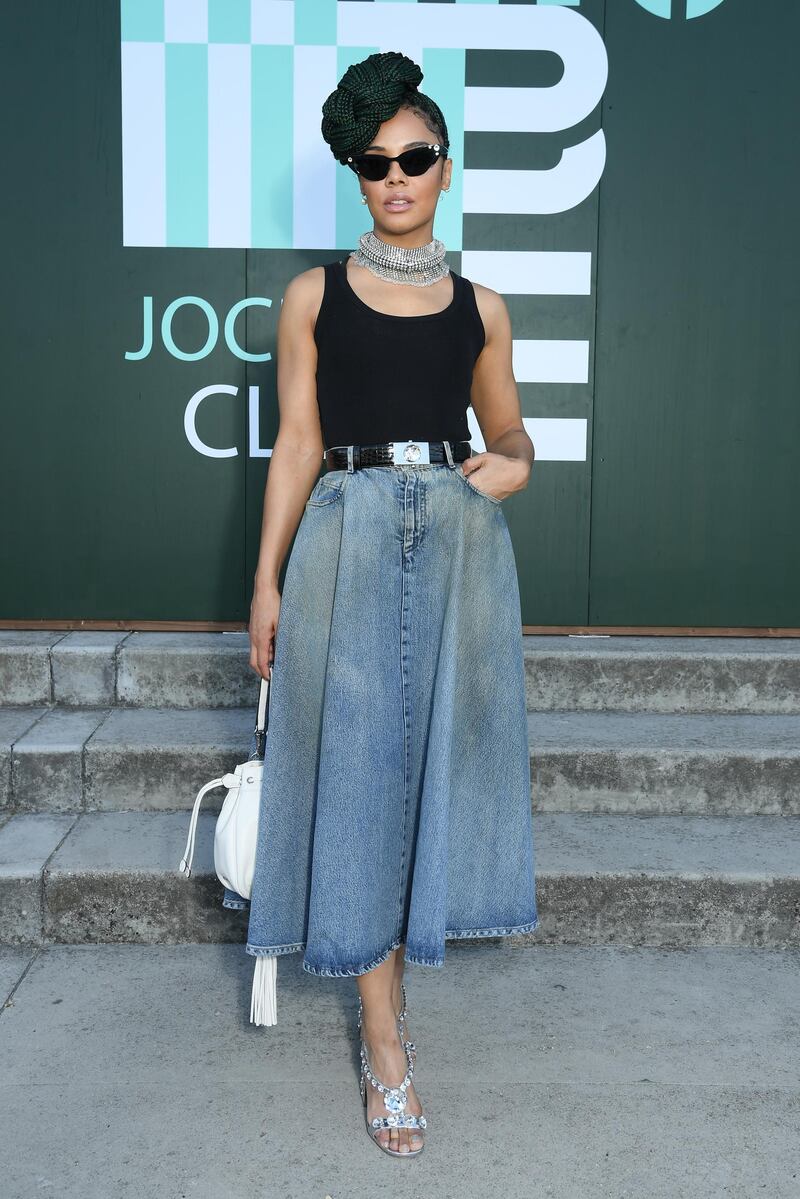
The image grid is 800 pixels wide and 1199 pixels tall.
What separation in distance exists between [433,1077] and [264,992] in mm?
415

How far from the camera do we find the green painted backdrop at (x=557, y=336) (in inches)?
179

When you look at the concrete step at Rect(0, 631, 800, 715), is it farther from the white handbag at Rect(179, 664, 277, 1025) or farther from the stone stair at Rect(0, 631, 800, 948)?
the white handbag at Rect(179, 664, 277, 1025)

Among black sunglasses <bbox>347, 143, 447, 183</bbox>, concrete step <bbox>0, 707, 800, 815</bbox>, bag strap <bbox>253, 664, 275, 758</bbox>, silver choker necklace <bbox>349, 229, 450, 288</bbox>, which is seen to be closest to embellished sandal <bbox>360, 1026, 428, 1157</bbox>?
bag strap <bbox>253, 664, 275, 758</bbox>

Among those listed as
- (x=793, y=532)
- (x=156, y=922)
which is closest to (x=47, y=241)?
(x=156, y=922)

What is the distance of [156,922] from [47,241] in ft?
8.81

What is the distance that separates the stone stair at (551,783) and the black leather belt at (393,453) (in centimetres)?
135

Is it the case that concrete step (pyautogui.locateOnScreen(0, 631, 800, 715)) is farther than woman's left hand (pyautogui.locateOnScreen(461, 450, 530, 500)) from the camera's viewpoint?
Yes

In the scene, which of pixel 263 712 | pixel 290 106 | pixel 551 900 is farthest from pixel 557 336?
pixel 263 712

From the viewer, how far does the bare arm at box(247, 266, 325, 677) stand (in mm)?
2342

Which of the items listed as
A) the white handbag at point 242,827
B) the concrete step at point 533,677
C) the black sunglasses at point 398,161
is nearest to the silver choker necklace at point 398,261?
the black sunglasses at point 398,161

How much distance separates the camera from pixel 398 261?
2336 millimetres

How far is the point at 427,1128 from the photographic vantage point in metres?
2.35

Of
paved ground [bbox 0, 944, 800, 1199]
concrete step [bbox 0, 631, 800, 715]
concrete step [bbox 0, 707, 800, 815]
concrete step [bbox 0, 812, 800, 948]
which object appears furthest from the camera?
concrete step [bbox 0, 631, 800, 715]

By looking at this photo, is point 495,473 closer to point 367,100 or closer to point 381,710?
point 381,710
